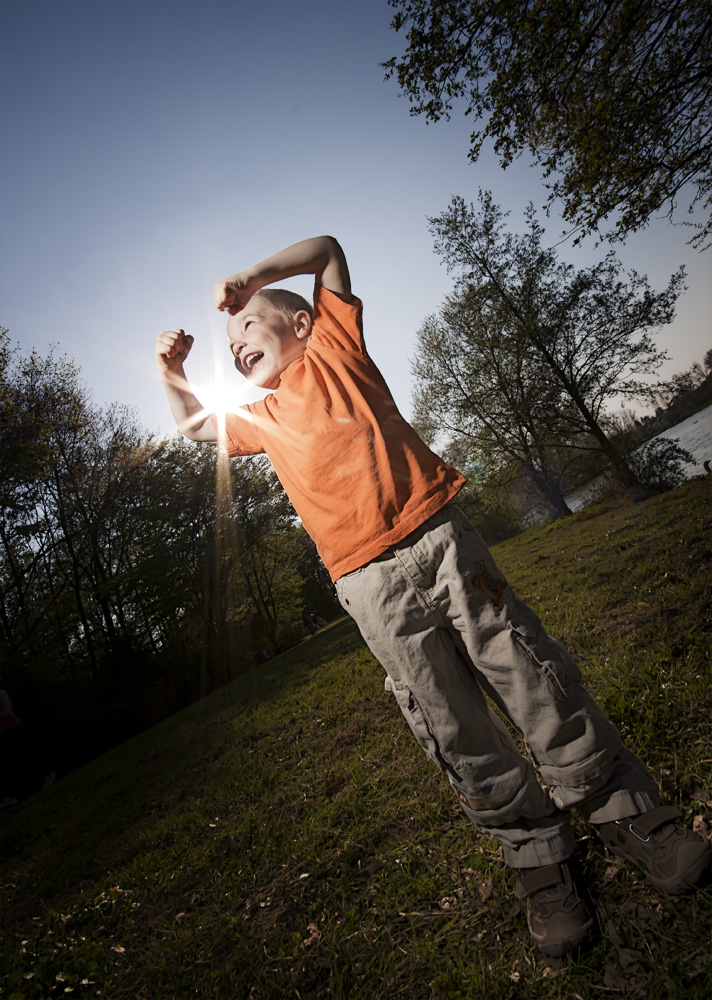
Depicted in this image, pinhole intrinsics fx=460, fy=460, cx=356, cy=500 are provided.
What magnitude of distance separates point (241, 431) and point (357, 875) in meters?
2.20

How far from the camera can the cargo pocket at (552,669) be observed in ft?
4.93

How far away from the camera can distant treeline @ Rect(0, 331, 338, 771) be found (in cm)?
1183

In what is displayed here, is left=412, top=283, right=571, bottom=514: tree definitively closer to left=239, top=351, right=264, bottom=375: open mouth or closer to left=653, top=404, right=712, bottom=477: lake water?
left=653, top=404, right=712, bottom=477: lake water

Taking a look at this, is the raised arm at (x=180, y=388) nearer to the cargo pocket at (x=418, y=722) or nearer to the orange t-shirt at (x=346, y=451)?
the orange t-shirt at (x=346, y=451)

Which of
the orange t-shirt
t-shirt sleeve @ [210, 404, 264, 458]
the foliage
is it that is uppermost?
t-shirt sleeve @ [210, 404, 264, 458]

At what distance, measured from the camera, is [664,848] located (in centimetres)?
147

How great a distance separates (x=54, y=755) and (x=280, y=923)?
455 inches

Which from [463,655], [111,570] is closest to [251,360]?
[463,655]

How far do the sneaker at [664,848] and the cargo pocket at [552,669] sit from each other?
0.48 m

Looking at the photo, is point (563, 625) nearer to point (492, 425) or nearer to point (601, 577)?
point (601, 577)

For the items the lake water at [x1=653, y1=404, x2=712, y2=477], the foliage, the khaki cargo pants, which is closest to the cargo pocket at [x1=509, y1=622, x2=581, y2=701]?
the khaki cargo pants

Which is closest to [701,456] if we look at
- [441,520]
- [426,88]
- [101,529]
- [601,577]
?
[601,577]

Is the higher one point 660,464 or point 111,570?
point 111,570

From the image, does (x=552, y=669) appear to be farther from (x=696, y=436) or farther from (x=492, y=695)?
(x=696, y=436)
